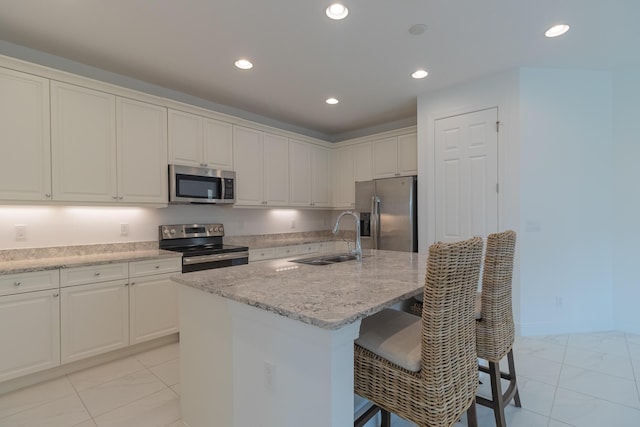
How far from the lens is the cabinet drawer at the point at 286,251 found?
4035mm

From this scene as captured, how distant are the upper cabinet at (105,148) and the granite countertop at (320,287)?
1.69 metres

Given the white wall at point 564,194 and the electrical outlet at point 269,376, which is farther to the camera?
the white wall at point 564,194

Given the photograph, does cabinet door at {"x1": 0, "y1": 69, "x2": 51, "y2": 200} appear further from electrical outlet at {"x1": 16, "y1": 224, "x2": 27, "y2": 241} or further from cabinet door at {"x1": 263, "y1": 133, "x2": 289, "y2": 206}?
cabinet door at {"x1": 263, "y1": 133, "x2": 289, "y2": 206}

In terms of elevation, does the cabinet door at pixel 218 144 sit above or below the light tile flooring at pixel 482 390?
above

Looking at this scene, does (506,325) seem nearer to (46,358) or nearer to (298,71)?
(298,71)

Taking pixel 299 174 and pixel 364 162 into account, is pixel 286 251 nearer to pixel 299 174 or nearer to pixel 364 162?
pixel 299 174

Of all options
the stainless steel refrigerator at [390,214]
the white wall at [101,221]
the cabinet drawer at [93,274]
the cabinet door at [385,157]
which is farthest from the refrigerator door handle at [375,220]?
the cabinet drawer at [93,274]

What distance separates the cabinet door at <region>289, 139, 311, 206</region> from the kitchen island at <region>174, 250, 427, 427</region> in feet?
8.60

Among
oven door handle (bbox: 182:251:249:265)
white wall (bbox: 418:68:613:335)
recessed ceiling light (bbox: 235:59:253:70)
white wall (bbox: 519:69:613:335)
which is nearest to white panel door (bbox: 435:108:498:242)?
white wall (bbox: 418:68:613:335)

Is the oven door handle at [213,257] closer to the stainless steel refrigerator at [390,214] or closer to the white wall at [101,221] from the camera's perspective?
the white wall at [101,221]

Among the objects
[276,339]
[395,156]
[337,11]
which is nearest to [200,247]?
[276,339]

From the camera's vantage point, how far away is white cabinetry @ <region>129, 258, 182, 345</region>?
8.86ft

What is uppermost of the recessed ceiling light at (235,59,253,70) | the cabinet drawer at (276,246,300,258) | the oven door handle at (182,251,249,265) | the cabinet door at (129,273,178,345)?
the recessed ceiling light at (235,59,253,70)

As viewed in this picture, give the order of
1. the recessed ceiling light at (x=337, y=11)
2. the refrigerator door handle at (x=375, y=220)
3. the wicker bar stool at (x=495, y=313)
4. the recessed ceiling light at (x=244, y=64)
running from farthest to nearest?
the refrigerator door handle at (x=375, y=220), the recessed ceiling light at (x=244, y=64), the recessed ceiling light at (x=337, y=11), the wicker bar stool at (x=495, y=313)
